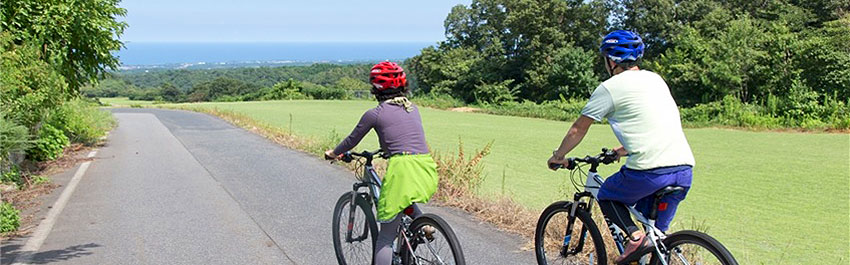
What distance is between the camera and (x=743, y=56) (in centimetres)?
3700

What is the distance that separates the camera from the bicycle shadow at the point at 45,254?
582cm

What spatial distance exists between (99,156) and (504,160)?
9.08 metres

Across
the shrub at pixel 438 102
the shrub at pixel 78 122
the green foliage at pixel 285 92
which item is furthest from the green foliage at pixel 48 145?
the green foliage at pixel 285 92

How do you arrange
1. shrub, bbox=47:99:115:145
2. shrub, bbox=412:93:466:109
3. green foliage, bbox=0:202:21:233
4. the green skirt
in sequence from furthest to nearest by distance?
shrub, bbox=412:93:466:109 → shrub, bbox=47:99:115:145 → green foliage, bbox=0:202:21:233 → the green skirt

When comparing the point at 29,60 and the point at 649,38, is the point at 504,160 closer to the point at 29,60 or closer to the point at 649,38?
the point at 29,60

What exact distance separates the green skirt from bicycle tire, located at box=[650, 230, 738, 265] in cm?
134

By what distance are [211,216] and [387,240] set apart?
391 centimetres

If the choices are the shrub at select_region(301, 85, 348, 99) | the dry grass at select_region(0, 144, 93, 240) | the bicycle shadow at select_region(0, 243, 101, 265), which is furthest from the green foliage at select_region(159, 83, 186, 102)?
the bicycle shadow at select_region(0, 243, 101, 265)

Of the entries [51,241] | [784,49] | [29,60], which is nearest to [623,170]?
[51,241]

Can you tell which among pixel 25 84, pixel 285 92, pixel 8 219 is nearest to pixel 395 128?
pixel 8 219

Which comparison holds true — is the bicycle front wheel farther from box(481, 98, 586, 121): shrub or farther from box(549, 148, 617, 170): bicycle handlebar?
box(481, 98, 586, 121): shrub

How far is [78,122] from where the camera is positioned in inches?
682

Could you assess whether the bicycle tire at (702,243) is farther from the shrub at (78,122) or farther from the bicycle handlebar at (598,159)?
the shrub at (78,122)

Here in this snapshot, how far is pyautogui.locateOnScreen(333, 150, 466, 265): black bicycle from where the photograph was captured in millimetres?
3914
